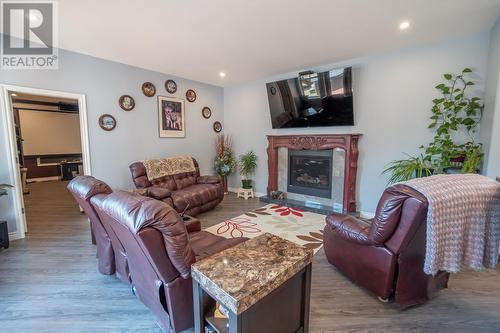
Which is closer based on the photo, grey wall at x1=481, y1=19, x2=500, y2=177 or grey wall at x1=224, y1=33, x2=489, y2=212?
grey wall at x1=481, y1=19, x2=500, y2=177

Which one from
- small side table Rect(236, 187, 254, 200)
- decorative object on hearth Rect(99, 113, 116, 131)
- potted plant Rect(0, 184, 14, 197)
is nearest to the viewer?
potted plant Rect(0, 184, 14, 197)

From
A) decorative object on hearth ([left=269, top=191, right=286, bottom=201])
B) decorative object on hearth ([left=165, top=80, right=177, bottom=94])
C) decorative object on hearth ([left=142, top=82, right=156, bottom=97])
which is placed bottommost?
decorative object on hearth ([left=269, top=191, right=286, bottom=201])

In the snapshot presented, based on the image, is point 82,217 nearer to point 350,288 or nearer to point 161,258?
point 161,258

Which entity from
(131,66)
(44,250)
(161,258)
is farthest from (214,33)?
(44,250)

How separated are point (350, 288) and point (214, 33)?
322 cm

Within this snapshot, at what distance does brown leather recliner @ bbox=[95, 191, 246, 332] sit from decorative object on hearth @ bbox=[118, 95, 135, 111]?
9.85 feet

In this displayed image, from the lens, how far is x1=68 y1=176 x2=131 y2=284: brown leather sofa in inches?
71.8

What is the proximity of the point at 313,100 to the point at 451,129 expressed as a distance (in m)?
2.06

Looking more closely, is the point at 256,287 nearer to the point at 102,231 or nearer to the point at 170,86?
the point at 102,231

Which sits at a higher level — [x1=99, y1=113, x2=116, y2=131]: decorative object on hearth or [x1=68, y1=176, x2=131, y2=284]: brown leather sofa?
[x1=99, y1=113, x2=116, y2=131]: decorative object on hearth

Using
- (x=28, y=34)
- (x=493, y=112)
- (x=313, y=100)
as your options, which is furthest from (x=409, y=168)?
(x=28, y=34)

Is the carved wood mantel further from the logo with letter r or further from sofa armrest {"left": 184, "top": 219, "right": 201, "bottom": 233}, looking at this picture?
the logo with letter r

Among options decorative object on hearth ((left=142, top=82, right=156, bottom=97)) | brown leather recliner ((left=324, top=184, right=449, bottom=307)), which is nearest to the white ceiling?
decorative object on hearth ((left=142, top=82, right=156, bottom=97))

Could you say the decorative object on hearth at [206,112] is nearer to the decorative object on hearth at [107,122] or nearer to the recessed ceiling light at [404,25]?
the decorative object on hearth at [107,122]
